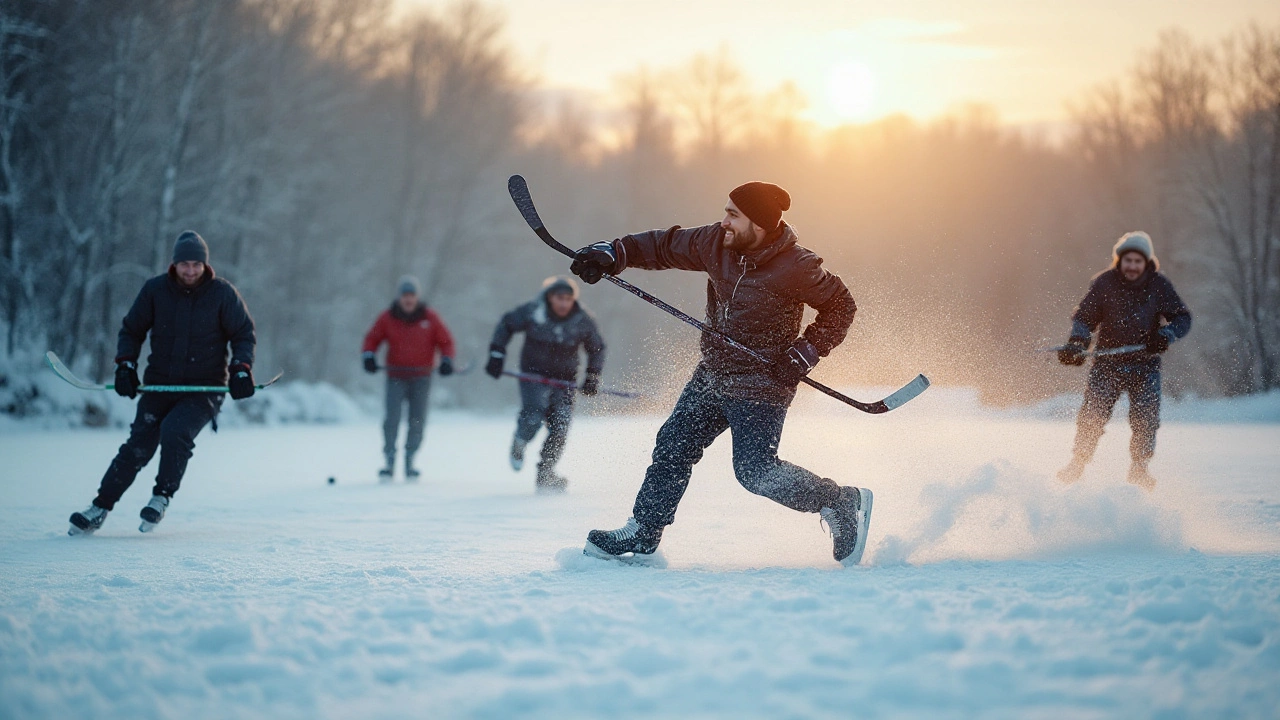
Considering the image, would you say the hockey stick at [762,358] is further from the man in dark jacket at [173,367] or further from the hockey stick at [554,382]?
the hockey stick at [554,382]

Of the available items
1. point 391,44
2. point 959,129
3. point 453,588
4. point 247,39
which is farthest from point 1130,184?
point 453,588

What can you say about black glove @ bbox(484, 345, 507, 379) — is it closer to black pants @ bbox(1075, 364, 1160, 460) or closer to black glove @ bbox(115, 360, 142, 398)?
black glove @ bbox(115, 360, 142, 398)

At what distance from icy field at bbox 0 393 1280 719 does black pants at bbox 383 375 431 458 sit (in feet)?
7.95

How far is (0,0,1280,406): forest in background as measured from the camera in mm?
12797

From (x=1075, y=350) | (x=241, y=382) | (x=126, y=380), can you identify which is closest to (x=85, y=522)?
(x=126, y=380)

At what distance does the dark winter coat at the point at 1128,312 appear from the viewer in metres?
6.58

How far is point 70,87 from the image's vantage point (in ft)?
47.9

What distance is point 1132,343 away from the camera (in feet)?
21.6

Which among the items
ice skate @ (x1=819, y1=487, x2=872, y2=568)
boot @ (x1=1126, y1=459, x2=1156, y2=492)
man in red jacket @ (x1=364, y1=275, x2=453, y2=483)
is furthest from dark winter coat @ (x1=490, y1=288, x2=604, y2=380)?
ice skate @ (x1=819, y1=487, x2=872, y2=568)

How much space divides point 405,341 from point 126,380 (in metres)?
3.99

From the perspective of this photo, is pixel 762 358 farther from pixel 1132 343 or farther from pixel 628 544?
pixel 1132 343

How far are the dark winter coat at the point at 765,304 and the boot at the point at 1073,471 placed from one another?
115 inches

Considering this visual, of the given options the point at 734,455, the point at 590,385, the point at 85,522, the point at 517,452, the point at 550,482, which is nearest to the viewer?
the point at 734,455

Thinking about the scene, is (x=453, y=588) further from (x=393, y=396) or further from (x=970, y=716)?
(x=393, y=396)
